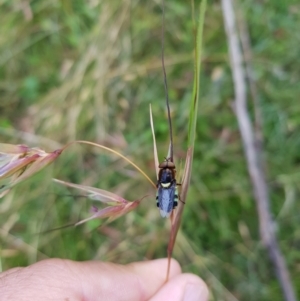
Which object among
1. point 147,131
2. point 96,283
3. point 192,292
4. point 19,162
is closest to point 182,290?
point 192,292

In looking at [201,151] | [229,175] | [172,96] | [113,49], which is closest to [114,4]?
[113,49]

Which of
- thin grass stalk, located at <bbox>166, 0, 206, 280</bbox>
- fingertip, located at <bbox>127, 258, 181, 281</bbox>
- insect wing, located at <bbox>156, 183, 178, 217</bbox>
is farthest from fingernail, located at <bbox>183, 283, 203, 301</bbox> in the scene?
insect wing, located at <bbox>156, 183, 178, 217</bbox>

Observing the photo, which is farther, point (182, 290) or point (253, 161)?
point (253, 161)

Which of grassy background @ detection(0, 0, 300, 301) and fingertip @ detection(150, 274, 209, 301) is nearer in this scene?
fingertip @ detection(150, 274, 209, 301)

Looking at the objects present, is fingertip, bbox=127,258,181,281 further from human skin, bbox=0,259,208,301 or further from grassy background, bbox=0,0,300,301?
grassy background, bbox=0,0,300,301

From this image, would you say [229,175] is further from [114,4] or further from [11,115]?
[11,115]

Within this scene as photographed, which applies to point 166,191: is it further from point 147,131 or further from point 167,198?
point 147,131
